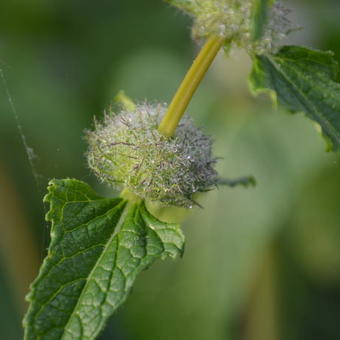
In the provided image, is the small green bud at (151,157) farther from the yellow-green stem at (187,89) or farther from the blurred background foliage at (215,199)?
the blurred background foliage at (215,199)

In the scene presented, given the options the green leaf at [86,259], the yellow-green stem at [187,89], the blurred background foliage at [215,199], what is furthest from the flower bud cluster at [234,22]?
the blurred background foliage at [215,199]

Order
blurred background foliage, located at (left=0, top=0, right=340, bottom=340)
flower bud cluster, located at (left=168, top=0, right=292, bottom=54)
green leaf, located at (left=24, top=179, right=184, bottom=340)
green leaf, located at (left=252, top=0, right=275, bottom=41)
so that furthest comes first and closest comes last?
blurred background foliage, located at (left=0, top=0, right=340, bottom=340)
flower bud cluster, located at (left=168, top=0, right=292, bottom=54)
green leaf, located at (left=24, top=179, right=184, bottom=340)
green leaf, located at (left=252, top=0, right=275, bottom=41)

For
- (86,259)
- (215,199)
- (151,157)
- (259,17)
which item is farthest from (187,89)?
(215,199)

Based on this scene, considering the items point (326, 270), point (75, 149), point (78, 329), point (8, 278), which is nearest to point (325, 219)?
point (326, 270)

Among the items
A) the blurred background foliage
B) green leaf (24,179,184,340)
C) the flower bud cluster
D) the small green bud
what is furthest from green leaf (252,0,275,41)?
the blurred background foliage

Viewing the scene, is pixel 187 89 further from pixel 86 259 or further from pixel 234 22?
pixel 86 259

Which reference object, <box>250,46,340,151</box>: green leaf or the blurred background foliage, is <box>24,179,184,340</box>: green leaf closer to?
<box>250,46,340,151</box>: green leaf

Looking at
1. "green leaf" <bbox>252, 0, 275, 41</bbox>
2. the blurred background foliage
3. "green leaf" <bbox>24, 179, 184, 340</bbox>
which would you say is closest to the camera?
"green leaf" <bbox>252, 0, 275, 41</bbox>
